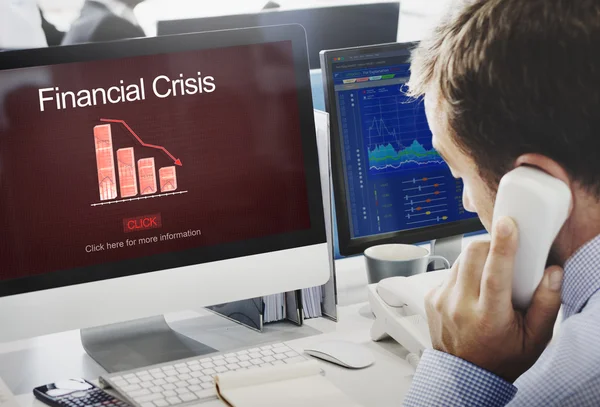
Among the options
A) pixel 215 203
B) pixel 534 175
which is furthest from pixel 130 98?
pixel 534 175

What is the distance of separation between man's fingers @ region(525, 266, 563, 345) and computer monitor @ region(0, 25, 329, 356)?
0.46 metres

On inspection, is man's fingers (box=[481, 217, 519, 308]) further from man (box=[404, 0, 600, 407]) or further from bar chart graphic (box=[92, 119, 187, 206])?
bar chart graphic (box=[92, 119, 187, 206])

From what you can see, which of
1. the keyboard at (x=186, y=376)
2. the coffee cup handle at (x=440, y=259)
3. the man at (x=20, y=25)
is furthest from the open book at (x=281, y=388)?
the man at (x=20, y=25)

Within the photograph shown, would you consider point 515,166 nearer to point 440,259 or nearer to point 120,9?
point 440,259

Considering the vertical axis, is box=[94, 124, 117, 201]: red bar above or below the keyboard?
above

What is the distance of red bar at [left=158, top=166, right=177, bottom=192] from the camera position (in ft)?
4.07

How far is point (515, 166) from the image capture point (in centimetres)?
96

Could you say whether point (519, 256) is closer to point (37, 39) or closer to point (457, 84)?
point (457, 84)

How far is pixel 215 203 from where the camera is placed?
128 centimetres

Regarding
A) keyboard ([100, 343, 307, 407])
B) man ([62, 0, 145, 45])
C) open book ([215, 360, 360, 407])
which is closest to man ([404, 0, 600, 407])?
open book ([215, 360, 360, 407])

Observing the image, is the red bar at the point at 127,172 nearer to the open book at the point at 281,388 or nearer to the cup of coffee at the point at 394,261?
the open book at the point at 281,388

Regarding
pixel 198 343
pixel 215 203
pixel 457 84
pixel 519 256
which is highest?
pixel 457 84

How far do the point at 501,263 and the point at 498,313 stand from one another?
0.07 m

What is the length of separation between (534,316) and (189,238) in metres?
0.58
